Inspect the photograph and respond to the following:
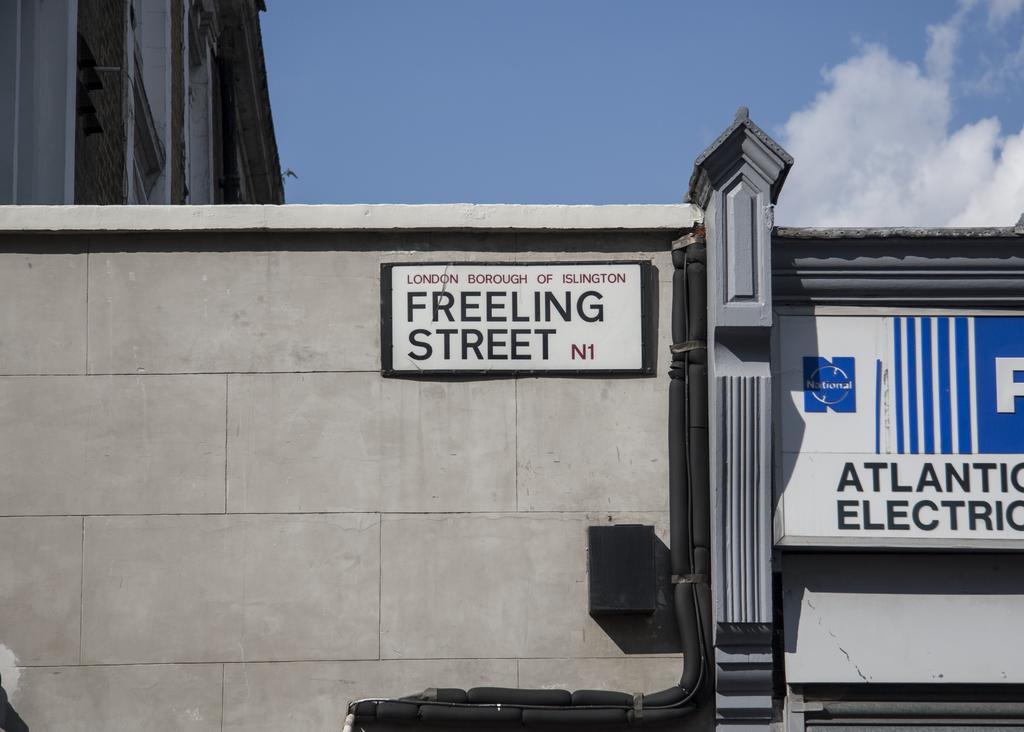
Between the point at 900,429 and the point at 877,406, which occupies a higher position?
the point at 877,406

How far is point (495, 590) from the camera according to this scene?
8438mm

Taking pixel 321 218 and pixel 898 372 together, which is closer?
pixel 898 372

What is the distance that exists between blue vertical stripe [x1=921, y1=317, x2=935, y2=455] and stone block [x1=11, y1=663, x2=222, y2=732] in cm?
437

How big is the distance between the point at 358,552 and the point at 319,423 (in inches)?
31.7

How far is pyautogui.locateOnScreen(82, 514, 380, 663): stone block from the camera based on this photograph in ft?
27.3

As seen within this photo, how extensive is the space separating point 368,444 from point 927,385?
11.0 ft

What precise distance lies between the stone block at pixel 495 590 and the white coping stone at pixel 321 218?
1.76 meters

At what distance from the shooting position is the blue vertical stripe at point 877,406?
27.6 feet

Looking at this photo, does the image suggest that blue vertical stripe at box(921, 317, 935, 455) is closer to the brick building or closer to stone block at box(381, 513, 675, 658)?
stone block at box(381, 513, 675, 658)

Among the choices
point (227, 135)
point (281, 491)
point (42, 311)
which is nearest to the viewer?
point (281, 491)

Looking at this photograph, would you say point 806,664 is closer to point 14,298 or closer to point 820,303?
point 820,303

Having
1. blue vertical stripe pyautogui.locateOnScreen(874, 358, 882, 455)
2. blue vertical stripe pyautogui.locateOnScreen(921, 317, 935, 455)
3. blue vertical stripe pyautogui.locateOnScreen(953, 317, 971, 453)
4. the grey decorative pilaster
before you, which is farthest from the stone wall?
blue vertical stripe pyautogui.locateOnScreen(953, 317, 971, 453)

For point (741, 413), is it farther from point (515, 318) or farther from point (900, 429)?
point (515, 318)

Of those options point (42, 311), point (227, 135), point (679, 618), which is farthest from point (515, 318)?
point (227, 135)
